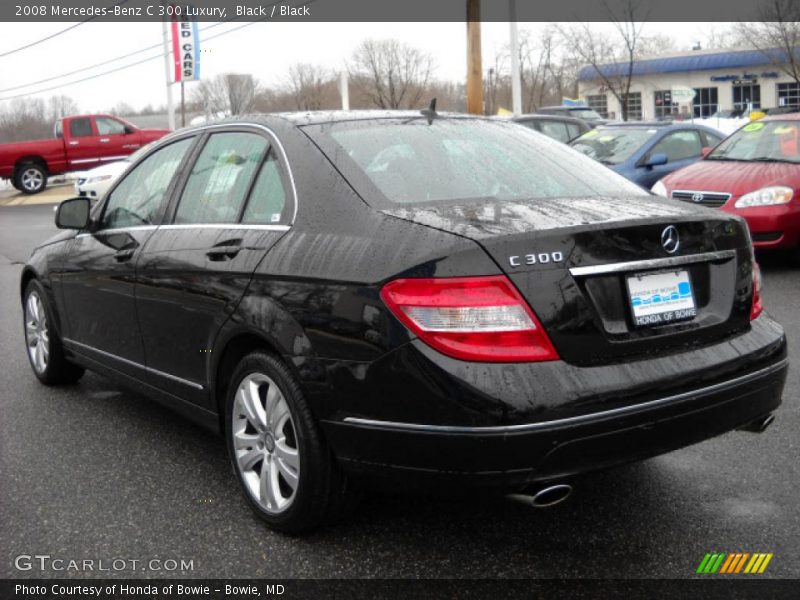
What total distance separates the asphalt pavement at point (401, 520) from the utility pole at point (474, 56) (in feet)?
54.2

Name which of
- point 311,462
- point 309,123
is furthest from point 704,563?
point 309,123

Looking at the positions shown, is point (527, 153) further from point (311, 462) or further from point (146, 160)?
point (146, 160)

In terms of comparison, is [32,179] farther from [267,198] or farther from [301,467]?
[301,467]

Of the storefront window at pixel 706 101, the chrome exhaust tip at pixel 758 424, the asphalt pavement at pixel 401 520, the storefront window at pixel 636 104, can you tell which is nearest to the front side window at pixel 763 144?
the asphalt pavement at pixel 401 520

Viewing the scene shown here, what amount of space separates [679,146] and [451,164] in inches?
384

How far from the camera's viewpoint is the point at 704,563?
123 inches

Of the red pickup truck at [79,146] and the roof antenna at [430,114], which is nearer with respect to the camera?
the roof antenna at [430,114]

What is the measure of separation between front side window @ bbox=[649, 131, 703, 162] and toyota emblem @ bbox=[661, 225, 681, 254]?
937 centimetres

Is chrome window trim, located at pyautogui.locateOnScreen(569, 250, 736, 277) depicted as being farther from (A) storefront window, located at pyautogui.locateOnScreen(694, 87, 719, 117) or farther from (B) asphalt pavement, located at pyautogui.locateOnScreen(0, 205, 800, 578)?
(A) storefront window, located at pyautogui.locateOnScreen(694, 87, 719, 117)

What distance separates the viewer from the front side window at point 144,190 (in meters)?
4.43

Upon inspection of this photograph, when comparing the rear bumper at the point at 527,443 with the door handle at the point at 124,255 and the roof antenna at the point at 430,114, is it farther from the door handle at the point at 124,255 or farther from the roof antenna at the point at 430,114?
the door handle at the point at 124,255

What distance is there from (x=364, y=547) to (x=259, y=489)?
1.59 ft
